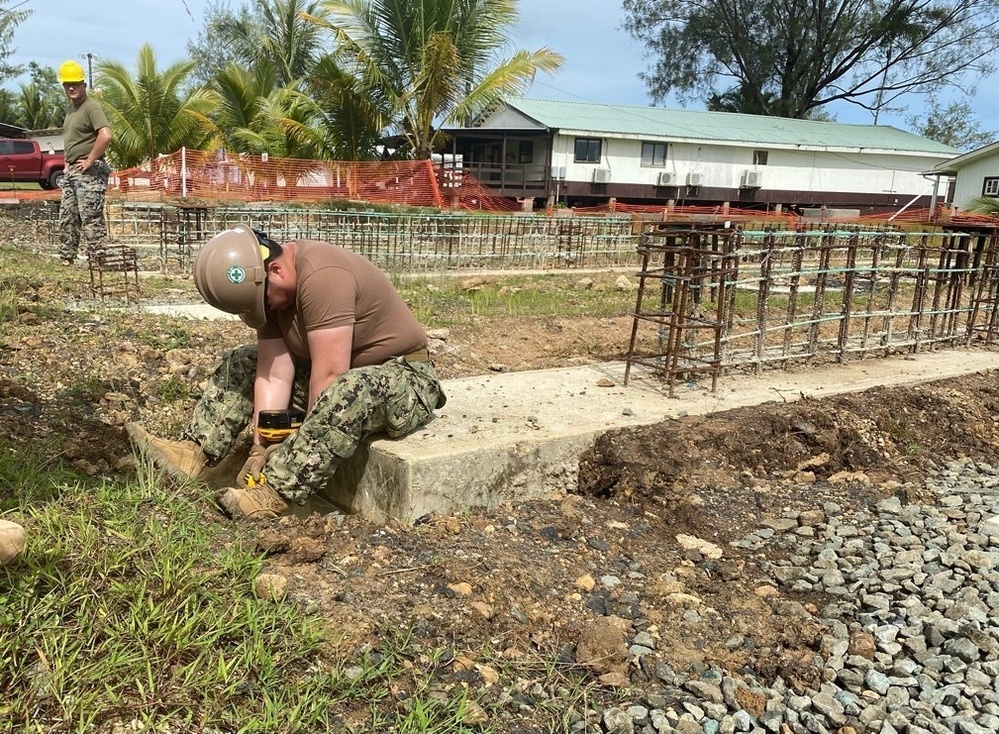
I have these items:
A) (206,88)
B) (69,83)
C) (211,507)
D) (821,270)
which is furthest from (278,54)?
(211,507)

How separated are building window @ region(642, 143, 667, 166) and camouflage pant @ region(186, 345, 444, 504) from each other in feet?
87.5

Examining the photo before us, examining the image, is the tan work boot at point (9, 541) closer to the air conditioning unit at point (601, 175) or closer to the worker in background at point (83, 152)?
the worker in background at point (83, 152)

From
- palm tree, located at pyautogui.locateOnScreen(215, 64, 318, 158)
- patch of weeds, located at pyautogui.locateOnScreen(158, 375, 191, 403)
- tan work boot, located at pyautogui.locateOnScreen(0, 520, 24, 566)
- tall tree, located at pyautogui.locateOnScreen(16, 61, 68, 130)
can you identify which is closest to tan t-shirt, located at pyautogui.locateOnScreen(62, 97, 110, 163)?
patch of weeds, located at pyautogui.locateOnScreen(158, 375, 191, 403)

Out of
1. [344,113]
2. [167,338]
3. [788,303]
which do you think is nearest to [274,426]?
[167,338]

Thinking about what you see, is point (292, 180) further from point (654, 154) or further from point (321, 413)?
point (321, 413)

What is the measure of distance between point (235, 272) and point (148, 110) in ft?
71.7

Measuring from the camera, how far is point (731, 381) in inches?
225

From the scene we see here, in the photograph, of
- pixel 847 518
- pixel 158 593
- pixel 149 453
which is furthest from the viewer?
pixel 847 518

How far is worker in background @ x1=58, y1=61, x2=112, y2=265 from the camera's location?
8.49m

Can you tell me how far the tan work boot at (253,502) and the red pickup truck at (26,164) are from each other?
2384cm

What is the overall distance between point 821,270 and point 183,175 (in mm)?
14766

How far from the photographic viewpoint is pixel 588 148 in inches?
1110

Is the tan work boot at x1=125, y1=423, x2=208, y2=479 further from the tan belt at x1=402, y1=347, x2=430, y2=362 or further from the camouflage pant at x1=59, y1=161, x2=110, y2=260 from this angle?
the camouflage pant at x1=59, y1=161, x2=110, y2=260

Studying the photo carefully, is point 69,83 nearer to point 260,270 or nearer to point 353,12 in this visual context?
point 260,270
